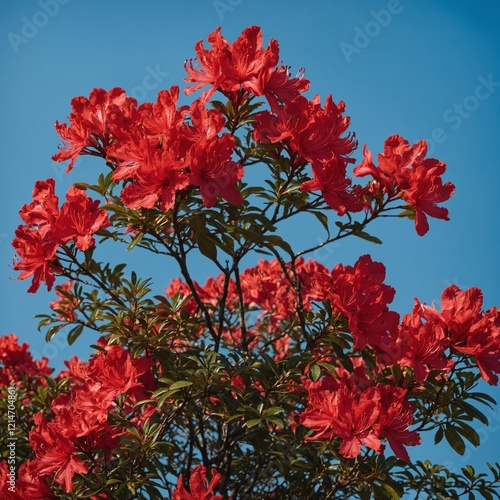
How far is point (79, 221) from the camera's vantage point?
241 centimetres

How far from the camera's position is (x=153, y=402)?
2514 millimetres

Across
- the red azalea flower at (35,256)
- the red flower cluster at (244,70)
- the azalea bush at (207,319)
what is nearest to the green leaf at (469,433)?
the azalea bush at (207,319)

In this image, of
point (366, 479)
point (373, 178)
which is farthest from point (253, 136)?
point (366, 479)

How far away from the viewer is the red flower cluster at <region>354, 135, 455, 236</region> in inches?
97.8

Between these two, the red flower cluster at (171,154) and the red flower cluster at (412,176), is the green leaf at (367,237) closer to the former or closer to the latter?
the red flower cluster at (412,176)

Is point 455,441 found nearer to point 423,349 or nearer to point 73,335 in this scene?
point 423,349

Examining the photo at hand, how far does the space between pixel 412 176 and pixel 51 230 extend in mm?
1206

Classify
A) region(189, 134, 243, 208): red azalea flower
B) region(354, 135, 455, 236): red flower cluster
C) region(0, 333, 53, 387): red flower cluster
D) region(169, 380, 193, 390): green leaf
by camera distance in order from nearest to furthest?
region(189, 134, 243, 208): red azalea flower, region(169, 380, 193, 390): green leaf, region(354, 135, 455, 236): red flower cluster, region(0, 333, 53, 387): red flower cluster

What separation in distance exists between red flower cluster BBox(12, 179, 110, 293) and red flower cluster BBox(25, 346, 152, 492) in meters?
0.35

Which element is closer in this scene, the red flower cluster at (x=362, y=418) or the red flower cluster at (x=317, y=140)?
the red flower cluster at (x=362, y=418)

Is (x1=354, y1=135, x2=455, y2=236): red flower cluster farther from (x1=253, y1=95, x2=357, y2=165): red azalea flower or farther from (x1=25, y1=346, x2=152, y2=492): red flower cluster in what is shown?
(x1=25, y1=346, x2=152, y2=492): red flower cluster

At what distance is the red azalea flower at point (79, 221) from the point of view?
94.5 inches

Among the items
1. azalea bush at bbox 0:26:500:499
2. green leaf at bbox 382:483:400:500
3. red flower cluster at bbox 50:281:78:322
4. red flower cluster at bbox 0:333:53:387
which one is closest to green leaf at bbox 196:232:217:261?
azalea bush at bbox 0:26:500:499

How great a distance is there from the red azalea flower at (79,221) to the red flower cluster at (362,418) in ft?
2.83
